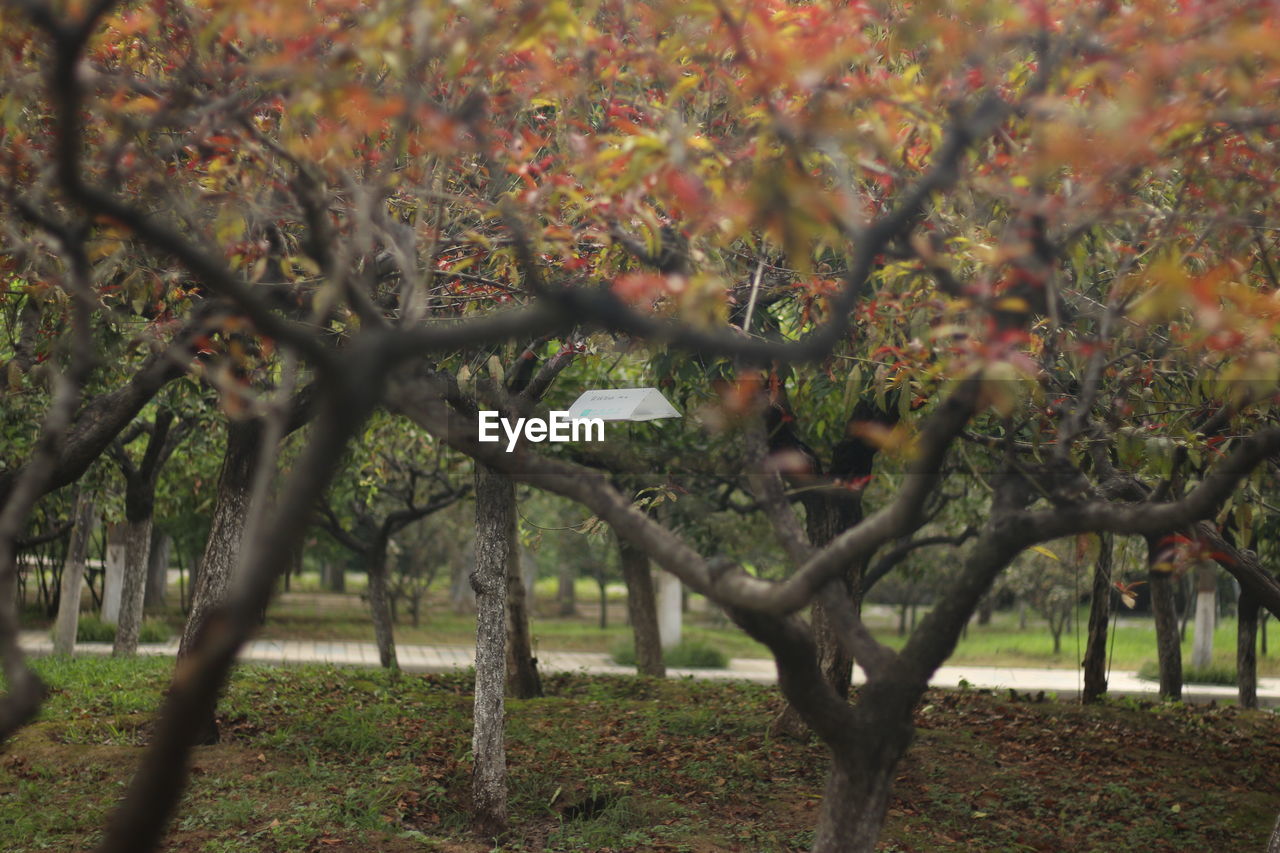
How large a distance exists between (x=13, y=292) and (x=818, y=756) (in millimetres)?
7019

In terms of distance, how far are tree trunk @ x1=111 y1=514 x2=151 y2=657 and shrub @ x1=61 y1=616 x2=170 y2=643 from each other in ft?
16.3

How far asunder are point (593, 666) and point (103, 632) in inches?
343

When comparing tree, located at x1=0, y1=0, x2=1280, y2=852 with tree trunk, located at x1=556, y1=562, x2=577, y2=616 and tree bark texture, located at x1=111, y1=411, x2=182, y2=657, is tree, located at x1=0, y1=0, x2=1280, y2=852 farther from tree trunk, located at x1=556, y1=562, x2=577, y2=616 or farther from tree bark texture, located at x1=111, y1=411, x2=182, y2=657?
tree trunk, located at x1=556, y1=562, x2=577, y2=616

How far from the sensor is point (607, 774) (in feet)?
28.9

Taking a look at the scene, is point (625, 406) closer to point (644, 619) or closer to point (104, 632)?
point (644, 619)

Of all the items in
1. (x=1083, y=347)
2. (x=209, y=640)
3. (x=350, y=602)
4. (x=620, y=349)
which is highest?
(x=620, y=349)

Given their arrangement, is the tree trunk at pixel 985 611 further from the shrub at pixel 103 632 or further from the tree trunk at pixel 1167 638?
the shrub at pixel 103 632

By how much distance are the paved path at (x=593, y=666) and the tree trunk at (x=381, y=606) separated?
1562mm

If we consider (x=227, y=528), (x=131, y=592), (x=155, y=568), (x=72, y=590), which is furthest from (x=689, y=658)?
(x=227, y=528)

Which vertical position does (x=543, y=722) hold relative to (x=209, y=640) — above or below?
below

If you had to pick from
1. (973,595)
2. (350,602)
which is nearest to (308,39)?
(973,595)

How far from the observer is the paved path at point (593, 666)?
18188mm

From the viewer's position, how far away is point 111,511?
53.0 ft

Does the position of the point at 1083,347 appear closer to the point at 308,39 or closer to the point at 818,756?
the point at 308,39
